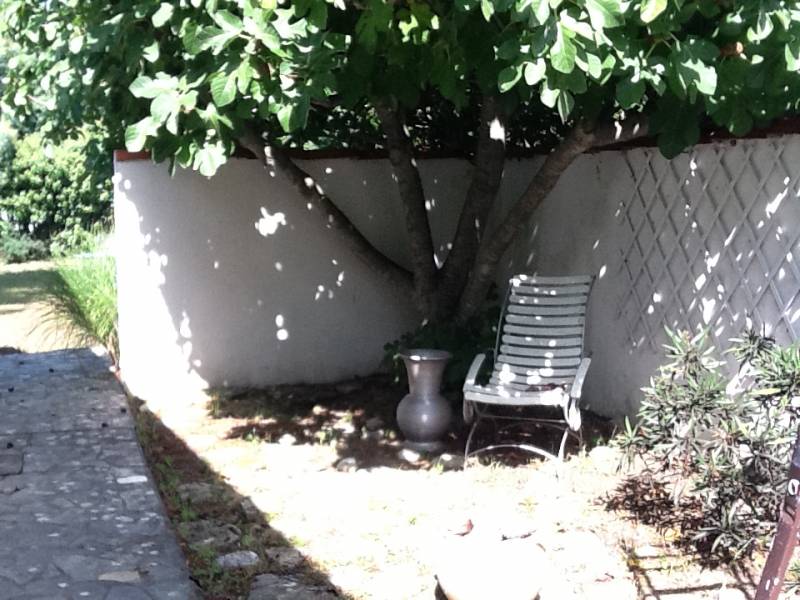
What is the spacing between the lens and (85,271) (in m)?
7.79

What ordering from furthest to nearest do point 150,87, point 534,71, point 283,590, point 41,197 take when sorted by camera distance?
point 41,197
point 150,87
point 283,590
point 534,71

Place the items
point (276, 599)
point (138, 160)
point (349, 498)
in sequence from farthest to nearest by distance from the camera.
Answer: point (138, 160), point (349, 498), point (276, 599)

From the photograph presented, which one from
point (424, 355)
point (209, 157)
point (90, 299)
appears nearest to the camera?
point (209, 157)

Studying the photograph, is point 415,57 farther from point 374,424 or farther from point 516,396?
point 374,424

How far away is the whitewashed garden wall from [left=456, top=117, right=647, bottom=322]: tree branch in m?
0.43

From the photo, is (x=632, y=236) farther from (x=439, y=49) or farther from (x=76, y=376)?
(x=76, y=376)

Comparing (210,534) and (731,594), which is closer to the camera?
(731,594)

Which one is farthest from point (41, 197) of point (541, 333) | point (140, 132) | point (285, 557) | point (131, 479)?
point (285, 557)

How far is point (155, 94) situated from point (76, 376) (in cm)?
380

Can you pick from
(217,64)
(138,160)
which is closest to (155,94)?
(217,64)

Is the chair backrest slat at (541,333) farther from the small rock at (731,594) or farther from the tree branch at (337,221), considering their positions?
the small rock at (731,594)

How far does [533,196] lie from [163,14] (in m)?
2.38

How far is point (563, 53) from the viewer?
3.07m

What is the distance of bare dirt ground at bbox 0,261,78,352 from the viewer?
8.43m
